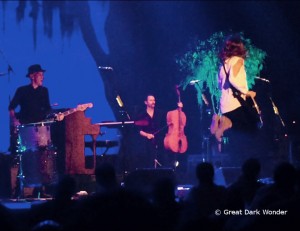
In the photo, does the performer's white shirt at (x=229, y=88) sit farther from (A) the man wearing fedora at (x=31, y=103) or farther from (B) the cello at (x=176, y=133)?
(B) the cello at (x=176, y=133)

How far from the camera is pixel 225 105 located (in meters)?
8.41

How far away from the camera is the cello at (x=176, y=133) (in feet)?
40.2

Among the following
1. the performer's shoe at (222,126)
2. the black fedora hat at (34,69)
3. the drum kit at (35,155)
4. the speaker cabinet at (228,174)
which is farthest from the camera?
the black fedora hat at (34,69)

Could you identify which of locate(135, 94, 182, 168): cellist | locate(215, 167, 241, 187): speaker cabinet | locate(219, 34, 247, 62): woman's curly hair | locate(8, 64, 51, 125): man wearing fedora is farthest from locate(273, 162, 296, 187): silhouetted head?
locate(135, 94, 182, 168): cellist

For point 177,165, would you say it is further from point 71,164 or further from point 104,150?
point 71,164

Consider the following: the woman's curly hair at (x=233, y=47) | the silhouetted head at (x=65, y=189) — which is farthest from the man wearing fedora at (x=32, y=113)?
the silhouetted head at (x=65, y=189)

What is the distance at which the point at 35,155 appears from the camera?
9.59m

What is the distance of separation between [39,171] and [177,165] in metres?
3.41

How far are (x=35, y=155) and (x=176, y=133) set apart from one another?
3.63 m

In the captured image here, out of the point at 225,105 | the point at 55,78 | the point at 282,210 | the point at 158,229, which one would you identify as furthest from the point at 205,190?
the point at 55,78

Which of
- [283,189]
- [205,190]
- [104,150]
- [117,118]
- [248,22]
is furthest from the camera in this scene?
[248,22]

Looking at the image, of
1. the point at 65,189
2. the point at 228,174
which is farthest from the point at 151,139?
the point at 65,189

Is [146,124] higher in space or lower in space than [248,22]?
lower

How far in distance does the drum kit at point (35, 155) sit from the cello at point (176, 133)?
3225 mm
